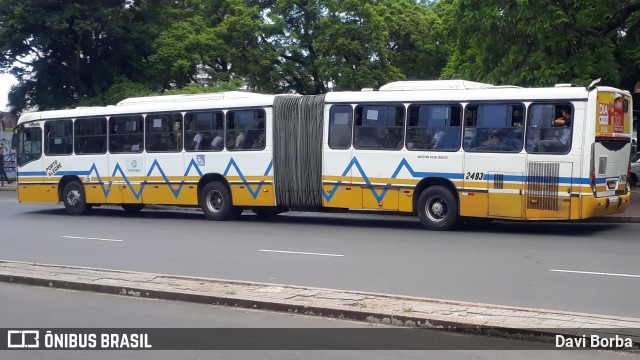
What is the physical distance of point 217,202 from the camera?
2080 centimetres

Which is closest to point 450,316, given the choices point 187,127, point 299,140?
point 299,140

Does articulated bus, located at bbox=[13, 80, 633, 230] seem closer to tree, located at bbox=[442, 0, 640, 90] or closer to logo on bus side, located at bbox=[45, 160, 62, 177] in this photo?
logo on bus side, located at bbox=[45, 160, 62, 177]

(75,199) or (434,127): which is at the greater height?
(434,127)

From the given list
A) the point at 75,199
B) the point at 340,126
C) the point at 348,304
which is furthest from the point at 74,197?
the point at 348,304

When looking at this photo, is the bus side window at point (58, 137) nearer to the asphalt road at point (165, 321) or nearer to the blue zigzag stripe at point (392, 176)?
the blue zigzag stripe at point (392, 176)

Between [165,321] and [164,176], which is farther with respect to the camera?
[164,176]

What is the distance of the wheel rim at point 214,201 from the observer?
20672 mm

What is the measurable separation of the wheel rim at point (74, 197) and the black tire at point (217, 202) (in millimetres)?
4851

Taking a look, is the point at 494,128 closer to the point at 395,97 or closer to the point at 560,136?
the point at 560,136

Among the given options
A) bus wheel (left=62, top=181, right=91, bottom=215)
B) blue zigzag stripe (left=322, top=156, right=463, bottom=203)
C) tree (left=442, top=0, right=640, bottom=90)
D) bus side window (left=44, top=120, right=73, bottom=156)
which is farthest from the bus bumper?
bus side window (left=44, top=120, right=73, bottom=156)

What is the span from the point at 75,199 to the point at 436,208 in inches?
467

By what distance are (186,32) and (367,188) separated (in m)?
20.7

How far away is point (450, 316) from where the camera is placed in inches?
317

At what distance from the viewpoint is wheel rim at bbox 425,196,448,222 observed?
17275 millimetres
